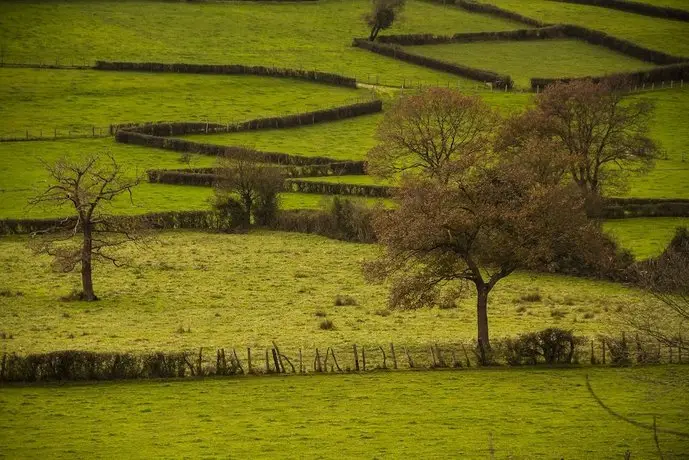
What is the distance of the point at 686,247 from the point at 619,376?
21191mm

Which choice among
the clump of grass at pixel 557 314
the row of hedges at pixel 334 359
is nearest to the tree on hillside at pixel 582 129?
the clump of grass at pixel 557 314

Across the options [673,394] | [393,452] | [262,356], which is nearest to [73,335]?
[262,356]

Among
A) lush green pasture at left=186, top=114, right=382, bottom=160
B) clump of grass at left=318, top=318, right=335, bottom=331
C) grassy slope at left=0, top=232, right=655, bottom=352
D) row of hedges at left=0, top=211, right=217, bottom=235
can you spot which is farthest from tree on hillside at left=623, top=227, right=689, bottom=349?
lush green pasture at left=186, top=114, right=382, bottom=160

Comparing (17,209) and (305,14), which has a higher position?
(305,14)

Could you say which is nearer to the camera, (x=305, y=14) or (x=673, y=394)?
(x=673, y=394)

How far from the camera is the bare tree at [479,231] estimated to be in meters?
57.4

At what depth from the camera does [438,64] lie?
5610 inches

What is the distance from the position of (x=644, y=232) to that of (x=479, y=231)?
30220 mm

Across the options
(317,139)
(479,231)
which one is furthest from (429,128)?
(479,231)

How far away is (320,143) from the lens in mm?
112938

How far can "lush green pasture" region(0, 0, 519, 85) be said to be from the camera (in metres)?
142

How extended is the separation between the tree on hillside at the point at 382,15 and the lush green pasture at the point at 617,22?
19.8m

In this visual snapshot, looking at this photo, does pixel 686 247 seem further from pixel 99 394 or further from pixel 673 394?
pixel 99 394

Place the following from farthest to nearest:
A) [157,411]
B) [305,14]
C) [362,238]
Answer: [305,14], [362,238], [157,411]
